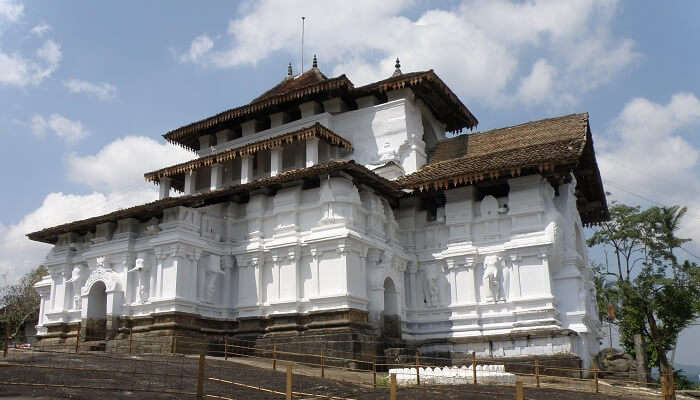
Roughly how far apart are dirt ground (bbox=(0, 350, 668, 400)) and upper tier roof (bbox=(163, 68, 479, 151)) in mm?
11967

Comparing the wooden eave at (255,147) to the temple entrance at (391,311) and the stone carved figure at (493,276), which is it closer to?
the temple entrance at (391,311)

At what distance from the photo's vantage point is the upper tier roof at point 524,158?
2106cm

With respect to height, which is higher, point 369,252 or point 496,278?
point 369,252

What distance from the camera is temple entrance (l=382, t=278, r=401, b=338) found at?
72.3 ft

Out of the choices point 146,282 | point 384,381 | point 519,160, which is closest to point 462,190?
point 519,160

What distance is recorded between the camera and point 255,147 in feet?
81.5

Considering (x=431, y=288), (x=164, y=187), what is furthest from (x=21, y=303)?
(x=431, y=288)

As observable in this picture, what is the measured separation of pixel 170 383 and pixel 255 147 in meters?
12.7

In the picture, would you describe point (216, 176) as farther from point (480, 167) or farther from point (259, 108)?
point (480, 167)

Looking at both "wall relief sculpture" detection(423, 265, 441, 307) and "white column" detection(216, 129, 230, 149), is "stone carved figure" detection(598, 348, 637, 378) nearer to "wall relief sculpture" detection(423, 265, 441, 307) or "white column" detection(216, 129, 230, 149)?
"wall relief sculpture" detection(423, 265, 441, 307)

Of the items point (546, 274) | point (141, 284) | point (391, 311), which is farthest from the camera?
point (391, 311)

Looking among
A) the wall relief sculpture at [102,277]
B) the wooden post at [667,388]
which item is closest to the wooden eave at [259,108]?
the wall relief sculpture at [102,277]

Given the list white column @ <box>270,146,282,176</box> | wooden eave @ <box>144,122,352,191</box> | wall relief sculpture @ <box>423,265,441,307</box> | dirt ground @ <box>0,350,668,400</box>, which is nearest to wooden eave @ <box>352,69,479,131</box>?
wooden eave @ <box>144,122,352,191</box>

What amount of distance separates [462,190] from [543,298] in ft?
15.4
